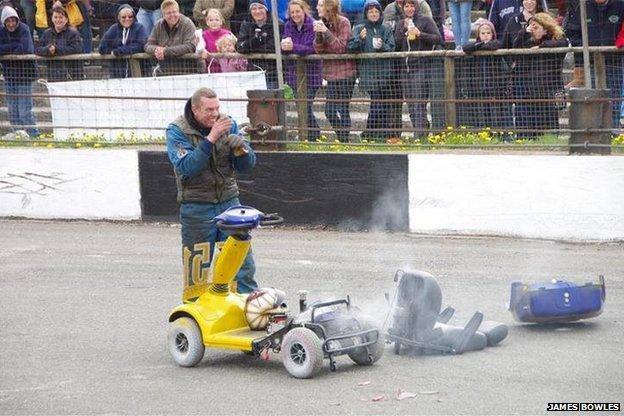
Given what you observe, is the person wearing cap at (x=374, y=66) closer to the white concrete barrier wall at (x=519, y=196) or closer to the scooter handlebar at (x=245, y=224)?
the white concrete barrier wall at (x=519, y=196)

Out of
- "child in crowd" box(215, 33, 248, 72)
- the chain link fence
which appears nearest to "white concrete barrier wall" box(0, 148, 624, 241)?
the chain link fence

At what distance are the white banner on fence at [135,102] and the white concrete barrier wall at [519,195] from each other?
8.51ft

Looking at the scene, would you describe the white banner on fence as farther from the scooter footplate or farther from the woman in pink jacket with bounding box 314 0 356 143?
the scooter footplate

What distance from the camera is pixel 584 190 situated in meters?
12.7

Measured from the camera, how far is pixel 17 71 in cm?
1611

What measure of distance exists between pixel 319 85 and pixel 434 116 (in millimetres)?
1510

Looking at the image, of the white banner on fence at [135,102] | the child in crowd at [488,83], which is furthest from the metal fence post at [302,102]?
A: the child in crowd at [488,83]

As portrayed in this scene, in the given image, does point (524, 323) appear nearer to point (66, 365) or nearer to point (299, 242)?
point (66, 365)

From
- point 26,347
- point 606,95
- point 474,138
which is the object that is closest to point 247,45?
point 474,138

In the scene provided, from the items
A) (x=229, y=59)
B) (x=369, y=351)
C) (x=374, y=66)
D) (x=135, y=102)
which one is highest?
(x=229, y=59)

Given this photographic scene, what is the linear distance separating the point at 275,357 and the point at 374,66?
6527mm

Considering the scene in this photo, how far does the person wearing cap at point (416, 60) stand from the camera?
1413 cm

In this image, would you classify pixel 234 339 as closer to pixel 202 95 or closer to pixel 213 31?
pixel 202 95

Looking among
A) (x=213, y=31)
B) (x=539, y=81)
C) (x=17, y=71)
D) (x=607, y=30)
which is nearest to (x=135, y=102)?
(x=213, y=31)
